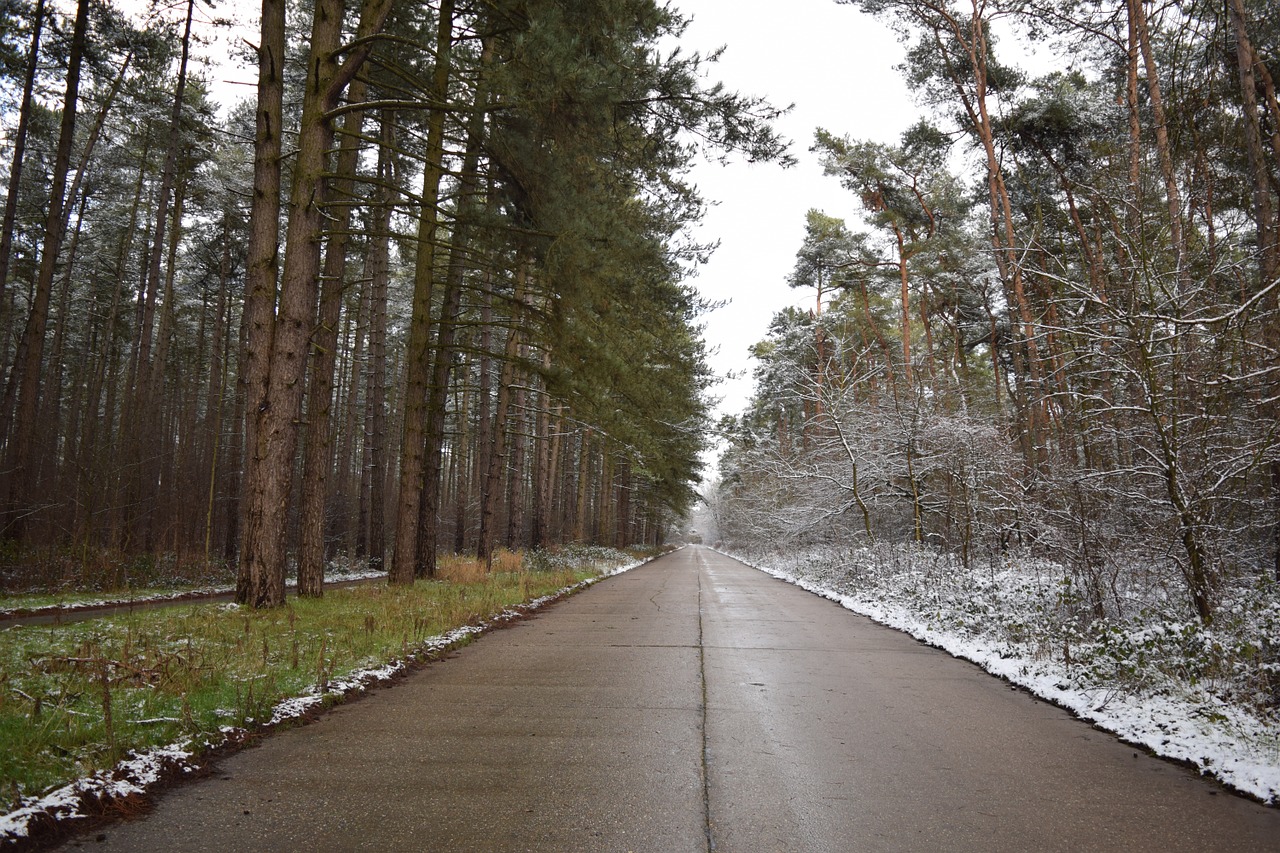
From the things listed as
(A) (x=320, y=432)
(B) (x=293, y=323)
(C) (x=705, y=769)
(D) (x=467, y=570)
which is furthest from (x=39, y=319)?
(C) (x=705, y=769)

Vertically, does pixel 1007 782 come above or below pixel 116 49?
below

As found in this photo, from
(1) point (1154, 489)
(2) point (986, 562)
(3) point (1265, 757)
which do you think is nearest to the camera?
(3) point (1265, 757)

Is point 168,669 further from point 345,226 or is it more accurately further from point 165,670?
point 345,226

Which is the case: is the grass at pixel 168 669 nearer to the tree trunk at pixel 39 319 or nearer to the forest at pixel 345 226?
the forest at pixel 345 226

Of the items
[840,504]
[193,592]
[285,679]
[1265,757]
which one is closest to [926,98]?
[840,504]

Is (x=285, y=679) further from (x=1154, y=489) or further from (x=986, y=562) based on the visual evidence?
(x=986, y=562)

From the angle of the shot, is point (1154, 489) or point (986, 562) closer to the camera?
point (1154, 489)

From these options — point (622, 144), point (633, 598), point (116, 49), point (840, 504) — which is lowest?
point (633, 598)

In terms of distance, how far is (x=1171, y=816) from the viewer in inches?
128

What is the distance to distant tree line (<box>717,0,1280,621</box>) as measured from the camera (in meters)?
5.43

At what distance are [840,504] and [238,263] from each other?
20387 mm

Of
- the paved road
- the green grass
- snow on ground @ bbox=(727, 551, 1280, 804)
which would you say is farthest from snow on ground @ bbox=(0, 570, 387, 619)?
snow on ground @ bbox=(727, 551, 1280, 804)

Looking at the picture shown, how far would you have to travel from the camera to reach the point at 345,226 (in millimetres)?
12000

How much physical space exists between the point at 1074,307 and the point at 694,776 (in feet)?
22.6
